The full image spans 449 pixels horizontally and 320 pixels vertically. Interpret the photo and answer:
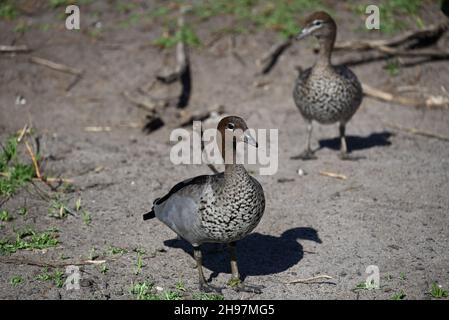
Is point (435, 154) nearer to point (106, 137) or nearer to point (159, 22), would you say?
point (106, 137)

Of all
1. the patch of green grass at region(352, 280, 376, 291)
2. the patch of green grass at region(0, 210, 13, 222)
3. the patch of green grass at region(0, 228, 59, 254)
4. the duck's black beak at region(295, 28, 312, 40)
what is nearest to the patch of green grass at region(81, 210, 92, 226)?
the patch of green grass at region(0, 228, 59, 254)

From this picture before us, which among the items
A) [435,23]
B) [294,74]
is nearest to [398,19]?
[435,23]

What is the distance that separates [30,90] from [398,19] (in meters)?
6.11

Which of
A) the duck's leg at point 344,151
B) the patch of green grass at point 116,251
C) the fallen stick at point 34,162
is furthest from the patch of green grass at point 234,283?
the duck's leg at point 344,151

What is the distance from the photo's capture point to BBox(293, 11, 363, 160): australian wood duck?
7.66 meters

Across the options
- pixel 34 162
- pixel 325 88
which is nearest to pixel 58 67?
pixel 34 162

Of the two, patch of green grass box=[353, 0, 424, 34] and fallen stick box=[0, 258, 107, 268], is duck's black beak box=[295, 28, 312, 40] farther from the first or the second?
fallen stick box=[0, 258, 107, 268]

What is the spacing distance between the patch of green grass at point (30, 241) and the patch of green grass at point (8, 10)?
6.10 metres

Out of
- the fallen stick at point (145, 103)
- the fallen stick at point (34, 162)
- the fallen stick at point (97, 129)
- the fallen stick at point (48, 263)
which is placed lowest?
the fallen stick at point (48, 263)

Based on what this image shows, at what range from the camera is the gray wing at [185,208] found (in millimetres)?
5034

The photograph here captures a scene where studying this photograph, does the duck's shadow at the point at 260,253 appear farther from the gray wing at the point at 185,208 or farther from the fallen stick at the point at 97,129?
the fallen stick at the point at 97,129

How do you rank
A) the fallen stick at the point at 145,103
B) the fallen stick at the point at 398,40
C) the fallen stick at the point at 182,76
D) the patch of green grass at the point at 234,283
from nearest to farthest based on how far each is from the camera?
the patch of green grass at the point at 234,283 → the fallen stick at the point at 145,103 → the fallen stick at the point at 182,76 → the fallen stick at the point at 398,40

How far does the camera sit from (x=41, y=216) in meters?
6.36

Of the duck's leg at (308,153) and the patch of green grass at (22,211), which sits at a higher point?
the duck's leg at (308,153)
